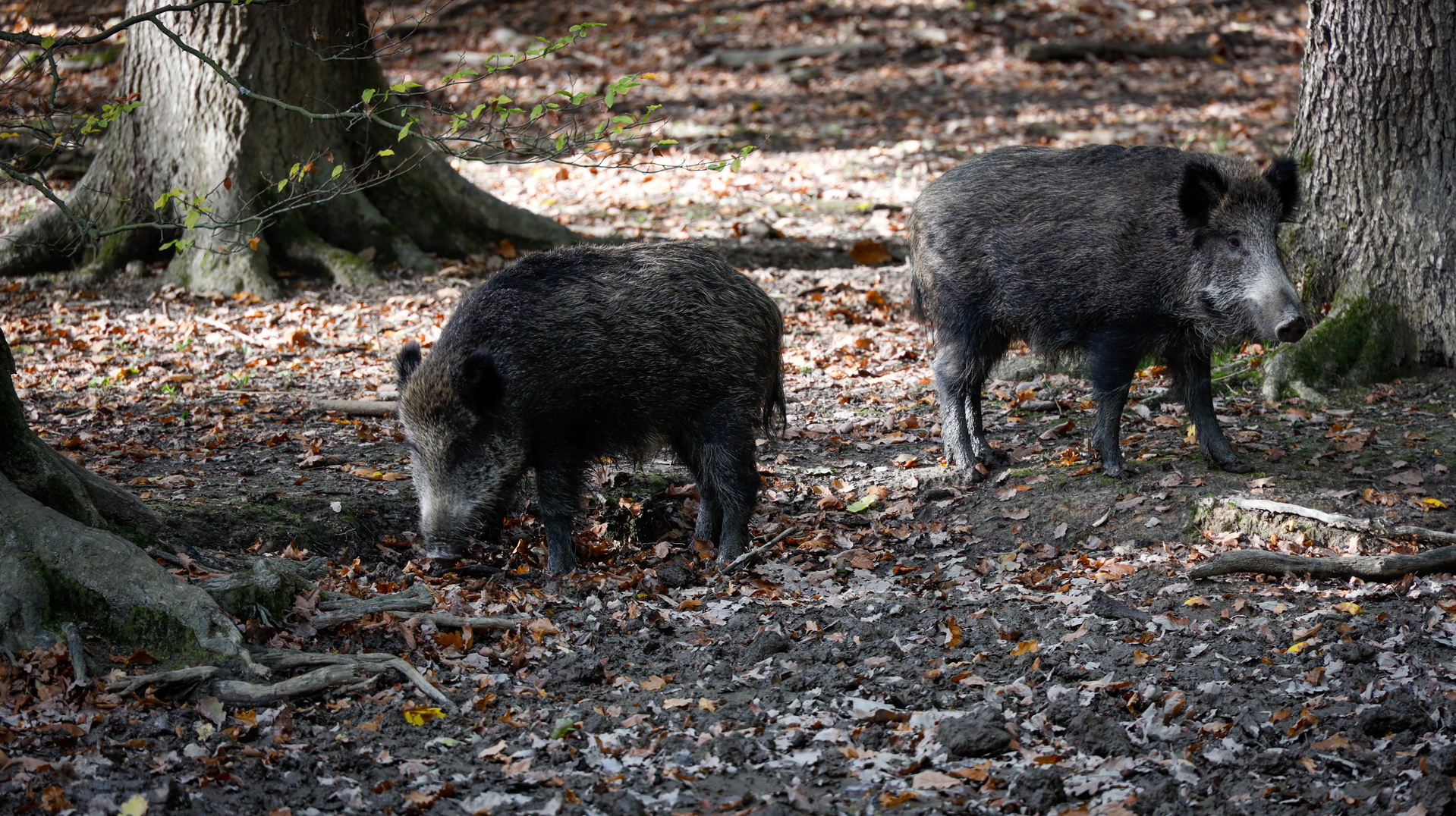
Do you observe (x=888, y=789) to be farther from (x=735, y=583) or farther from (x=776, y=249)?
(x=776, y=249)

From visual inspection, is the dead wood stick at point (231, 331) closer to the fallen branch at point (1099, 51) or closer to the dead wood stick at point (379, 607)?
the dead wood stick at point (379, 607)

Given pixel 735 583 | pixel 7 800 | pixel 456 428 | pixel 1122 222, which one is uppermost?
pixel 1122 222

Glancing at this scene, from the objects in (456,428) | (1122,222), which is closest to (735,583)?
(456,428)

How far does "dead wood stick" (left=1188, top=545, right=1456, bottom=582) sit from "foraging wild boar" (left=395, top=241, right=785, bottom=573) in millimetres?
2515

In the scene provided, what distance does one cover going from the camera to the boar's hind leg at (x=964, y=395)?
24.0ft

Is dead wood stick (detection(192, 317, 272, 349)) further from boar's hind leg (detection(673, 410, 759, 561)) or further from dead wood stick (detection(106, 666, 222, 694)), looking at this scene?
dead wood stick (detection(106, 666, 222, 694))

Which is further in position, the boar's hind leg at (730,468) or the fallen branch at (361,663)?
the boar's hind leg at (730,468)

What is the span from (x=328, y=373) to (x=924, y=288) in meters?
4.86

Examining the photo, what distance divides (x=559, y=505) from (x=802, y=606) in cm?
149

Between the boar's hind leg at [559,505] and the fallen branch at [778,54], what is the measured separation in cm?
1401

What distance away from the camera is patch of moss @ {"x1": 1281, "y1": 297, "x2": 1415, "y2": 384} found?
7.74 meters

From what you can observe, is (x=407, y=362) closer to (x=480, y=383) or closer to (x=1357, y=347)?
(x=480, y=383)

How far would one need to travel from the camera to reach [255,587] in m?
5.01

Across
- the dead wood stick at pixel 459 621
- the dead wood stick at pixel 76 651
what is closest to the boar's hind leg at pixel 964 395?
the dead wood stick at pixel 459 621
